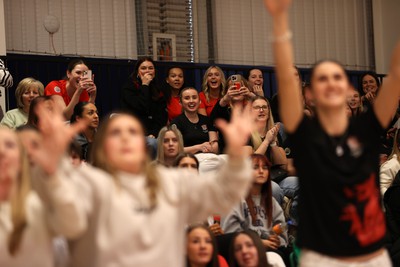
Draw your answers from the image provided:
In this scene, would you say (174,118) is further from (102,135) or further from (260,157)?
(102,135)

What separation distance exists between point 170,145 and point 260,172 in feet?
2.19

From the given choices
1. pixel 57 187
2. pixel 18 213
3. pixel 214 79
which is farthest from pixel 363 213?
pixel 214 79

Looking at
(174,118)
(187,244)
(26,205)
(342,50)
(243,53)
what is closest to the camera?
(26,205)

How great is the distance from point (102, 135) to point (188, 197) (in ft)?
1.33

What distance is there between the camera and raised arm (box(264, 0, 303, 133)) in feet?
9.89

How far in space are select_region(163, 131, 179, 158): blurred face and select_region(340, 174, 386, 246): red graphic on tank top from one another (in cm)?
261

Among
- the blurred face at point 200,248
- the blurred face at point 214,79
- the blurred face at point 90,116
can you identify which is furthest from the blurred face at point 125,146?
the blurred face at point 214,79

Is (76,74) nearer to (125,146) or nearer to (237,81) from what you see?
(237,81)

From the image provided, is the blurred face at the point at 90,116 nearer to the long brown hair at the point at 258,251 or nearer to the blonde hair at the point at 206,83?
the long brown hair at the point at 258,251

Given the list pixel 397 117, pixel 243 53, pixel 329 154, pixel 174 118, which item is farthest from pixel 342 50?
pixel 329 154

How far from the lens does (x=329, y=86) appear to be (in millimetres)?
3082

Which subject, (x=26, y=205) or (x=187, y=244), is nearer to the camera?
(x=26, y=205)

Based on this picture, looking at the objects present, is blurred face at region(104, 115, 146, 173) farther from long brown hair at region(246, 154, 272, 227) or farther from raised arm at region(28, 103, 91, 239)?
long brown hair at region(246, 154, 272, 227)

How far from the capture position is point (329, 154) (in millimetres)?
3027
